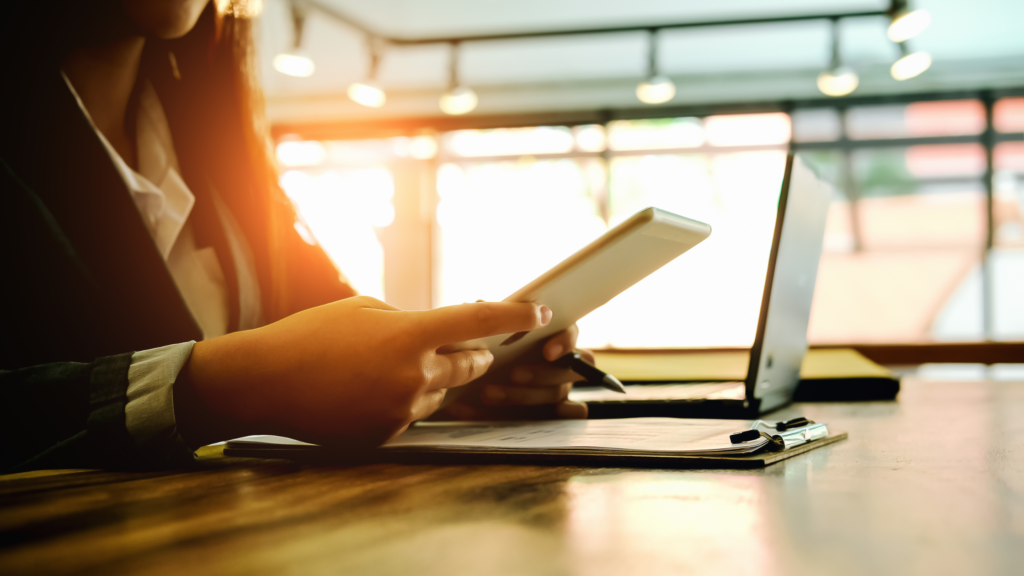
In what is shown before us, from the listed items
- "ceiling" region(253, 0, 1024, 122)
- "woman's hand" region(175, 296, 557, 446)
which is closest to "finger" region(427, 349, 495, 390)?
"woman's hand" region(175, 296, 557, 446)

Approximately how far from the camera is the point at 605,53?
220 inches

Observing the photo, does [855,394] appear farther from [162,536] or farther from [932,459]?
[162,536]

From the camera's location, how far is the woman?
558mm

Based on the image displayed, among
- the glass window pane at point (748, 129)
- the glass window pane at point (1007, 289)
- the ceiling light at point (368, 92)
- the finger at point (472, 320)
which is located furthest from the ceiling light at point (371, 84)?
the glass window pane at point (1007, 289)

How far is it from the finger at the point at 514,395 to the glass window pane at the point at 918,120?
631 centimetres

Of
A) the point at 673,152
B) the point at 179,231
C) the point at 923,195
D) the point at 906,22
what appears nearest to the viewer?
the point at 179,231

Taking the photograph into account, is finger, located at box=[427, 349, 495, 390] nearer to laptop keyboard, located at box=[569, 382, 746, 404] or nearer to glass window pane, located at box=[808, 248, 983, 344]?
laptop keyboard, located at box=[569, 382, 746, 404]

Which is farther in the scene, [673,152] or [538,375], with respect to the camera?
[673,152]

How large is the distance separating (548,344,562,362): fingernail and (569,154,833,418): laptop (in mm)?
102

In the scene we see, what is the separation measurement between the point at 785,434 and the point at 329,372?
41 cm

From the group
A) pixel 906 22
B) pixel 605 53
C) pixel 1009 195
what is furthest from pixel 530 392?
pixel 1009 195

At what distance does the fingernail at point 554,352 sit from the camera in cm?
84

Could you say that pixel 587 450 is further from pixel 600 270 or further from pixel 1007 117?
pixel 1007 117

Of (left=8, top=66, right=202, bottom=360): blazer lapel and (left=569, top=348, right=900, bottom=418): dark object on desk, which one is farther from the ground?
(left=8, top=66, right=202, bottom=360): blazer lapel
